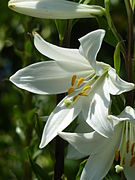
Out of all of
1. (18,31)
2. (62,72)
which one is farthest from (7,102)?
(62,72)

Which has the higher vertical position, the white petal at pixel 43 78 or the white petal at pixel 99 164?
the white petal at pixel 43 78

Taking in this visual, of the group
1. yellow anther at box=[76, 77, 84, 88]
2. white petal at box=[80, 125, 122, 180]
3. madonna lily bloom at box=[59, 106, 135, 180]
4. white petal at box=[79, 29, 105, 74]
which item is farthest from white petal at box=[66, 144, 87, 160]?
white petal at box=[79, 29, 105, 74]

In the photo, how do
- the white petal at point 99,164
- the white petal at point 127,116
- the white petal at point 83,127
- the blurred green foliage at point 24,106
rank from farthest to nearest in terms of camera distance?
the blurred green foliage at point 24,106 → the white petal at point 83,127 → the white petal at point 99,164 → the white petal at point 127,116

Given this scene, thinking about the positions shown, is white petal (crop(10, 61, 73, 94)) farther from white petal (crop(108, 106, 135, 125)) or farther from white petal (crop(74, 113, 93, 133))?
white petal (crop(108, 106, 135, 125))

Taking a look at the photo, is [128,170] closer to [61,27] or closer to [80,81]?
[80,81]

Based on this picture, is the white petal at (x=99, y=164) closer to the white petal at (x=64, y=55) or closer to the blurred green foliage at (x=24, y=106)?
the blurred green foliage at (x=24, y=106)

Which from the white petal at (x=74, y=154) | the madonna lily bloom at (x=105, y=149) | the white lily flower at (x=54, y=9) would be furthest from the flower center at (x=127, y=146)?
the white lily flower at (x=54, y=9)
